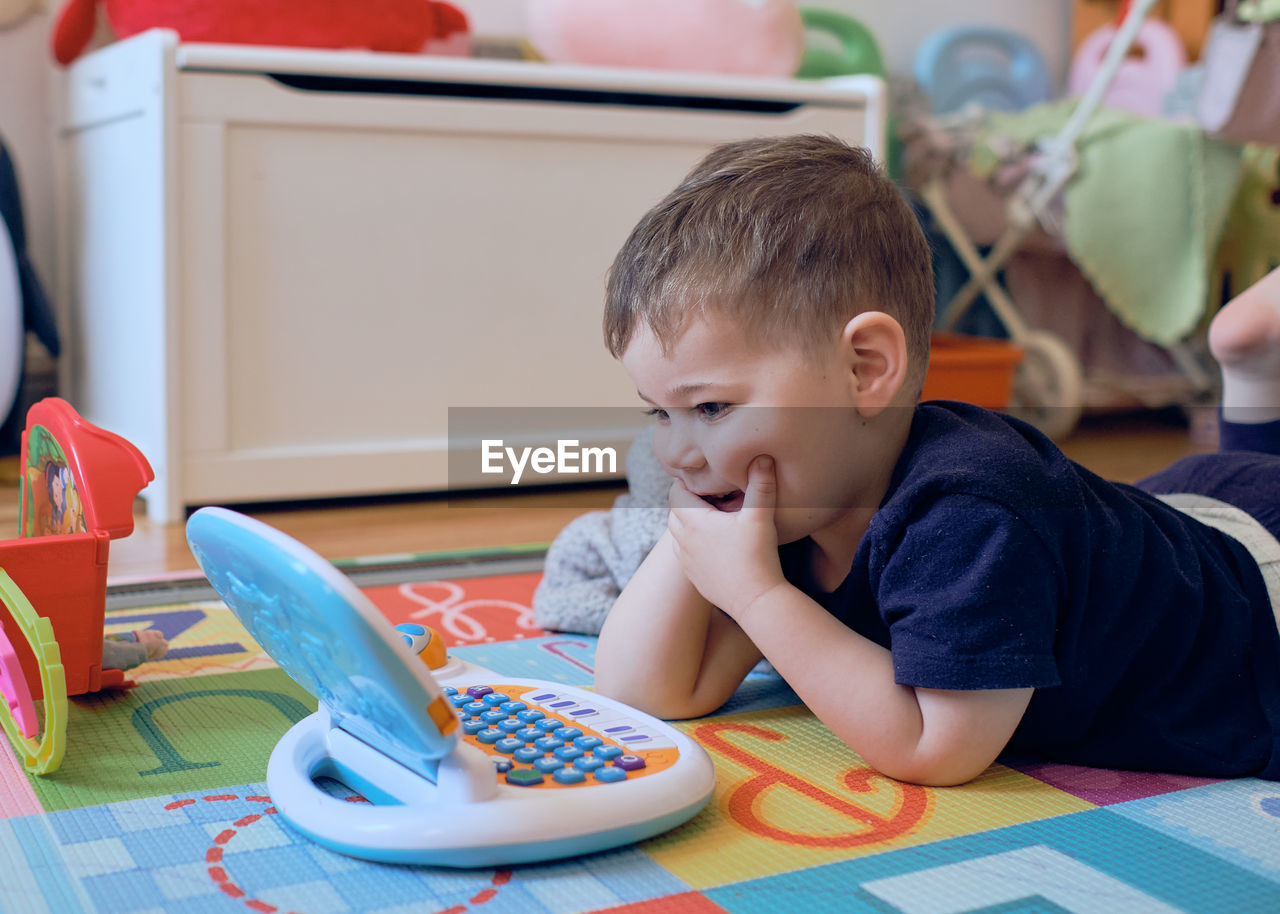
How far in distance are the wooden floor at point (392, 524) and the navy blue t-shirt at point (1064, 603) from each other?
1.99ft

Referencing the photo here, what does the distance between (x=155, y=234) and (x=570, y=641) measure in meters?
0.71

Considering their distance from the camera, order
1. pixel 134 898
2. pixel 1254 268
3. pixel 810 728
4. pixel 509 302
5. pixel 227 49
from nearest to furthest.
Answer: pixel 134 898
pixel 810 728
pixel 227 49
pixel 509 302
pixel 1254 268

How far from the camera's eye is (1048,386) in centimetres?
207

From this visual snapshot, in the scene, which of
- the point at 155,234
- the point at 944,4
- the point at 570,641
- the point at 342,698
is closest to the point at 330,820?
the point at 342,698

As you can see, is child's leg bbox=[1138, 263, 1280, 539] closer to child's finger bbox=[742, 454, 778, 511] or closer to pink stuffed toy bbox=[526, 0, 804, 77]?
child's finger bbox=[742, 454, 778, 511]

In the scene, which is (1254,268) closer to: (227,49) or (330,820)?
(227,49)

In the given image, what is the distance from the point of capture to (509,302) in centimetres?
152

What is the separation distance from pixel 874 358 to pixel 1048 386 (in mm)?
1526

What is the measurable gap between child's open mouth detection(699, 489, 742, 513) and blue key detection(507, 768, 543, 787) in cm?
18

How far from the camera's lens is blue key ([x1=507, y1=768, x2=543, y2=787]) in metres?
0.56

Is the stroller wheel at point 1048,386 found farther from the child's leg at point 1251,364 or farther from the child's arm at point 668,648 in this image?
the child's arm at point 668,648

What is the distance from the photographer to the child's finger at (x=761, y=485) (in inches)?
25.5

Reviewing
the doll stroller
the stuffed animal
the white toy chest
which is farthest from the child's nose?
the doll stroller

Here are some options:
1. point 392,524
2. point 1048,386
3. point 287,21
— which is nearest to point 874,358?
point 392,524
